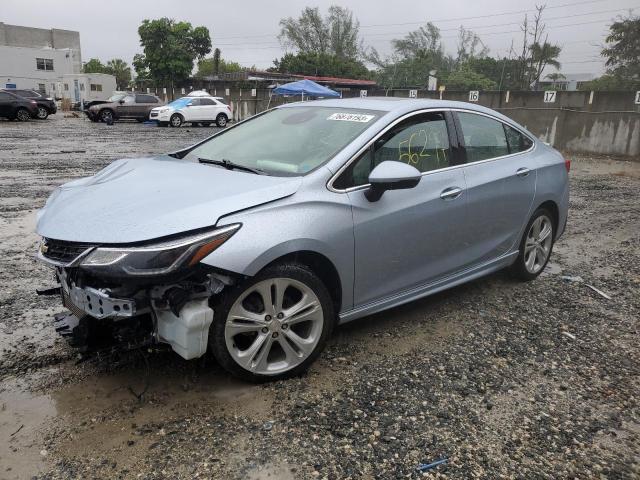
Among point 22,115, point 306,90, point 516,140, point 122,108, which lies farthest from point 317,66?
point 516,140

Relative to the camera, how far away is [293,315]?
3.00 metres

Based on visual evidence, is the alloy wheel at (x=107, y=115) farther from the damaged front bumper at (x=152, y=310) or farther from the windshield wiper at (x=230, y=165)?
the damaged front bumper at (x=152, y=310)

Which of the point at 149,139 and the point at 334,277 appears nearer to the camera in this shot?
the point at 334,277

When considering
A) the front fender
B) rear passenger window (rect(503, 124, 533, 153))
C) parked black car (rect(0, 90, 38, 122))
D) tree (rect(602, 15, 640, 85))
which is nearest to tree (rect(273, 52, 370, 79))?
tree (rect(602, 15, 640, 85))

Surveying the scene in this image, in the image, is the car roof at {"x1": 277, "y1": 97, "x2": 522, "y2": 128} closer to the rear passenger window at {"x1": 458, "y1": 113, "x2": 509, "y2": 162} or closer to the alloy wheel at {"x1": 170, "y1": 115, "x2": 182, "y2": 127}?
the rear passenger window at {"x1": 458, "y1": 113, "x2": 509, "y2": 162}

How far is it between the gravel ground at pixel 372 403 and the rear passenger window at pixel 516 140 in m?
1.30

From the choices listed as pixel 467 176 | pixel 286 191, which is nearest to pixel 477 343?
pixel 467 176

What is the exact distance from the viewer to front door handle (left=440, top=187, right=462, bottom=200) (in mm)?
3721

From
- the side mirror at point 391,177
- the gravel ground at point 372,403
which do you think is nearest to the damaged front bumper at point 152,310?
the gravel ground at point 372,403

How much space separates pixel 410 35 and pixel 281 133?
79.3 meters

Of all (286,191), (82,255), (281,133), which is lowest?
(82,255)

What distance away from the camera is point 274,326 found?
2945 millimetres

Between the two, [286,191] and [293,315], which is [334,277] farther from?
[286,191]

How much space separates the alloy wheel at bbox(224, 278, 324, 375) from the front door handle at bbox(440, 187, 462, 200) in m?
1.28
